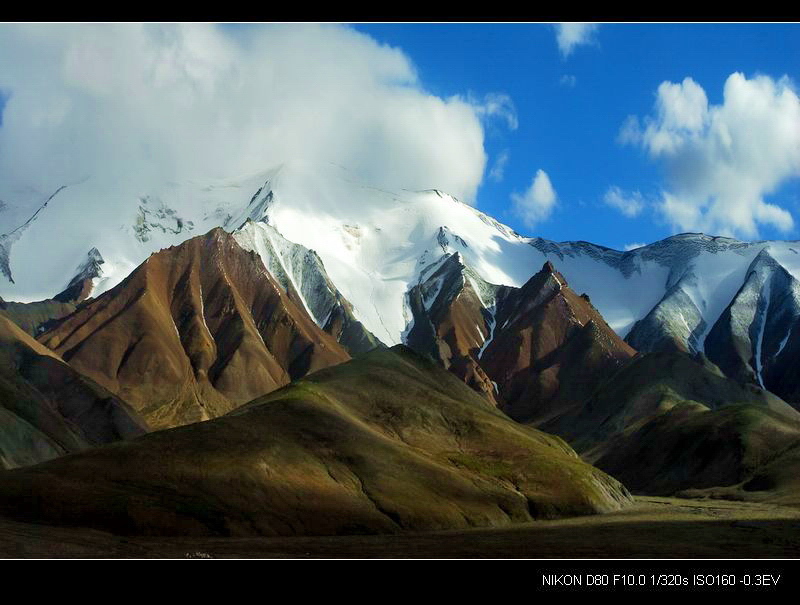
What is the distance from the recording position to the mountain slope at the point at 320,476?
102m

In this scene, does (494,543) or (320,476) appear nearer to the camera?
(494,543)

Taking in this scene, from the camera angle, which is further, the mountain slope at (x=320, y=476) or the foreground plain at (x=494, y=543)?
the mountain slope at (x=320, y=476)

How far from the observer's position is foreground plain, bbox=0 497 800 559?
77.4m

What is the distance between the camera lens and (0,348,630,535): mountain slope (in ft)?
333

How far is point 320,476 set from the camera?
124000 millimetres

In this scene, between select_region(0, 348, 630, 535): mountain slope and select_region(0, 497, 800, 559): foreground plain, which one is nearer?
select_region(0, 497, 800, 559): foreground plain

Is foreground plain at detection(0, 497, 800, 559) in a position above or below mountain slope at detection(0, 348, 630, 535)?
below

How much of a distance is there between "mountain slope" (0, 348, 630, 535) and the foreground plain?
19.1 ft

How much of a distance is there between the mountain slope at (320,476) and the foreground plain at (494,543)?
230 inches

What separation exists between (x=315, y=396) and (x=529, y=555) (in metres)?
79.5

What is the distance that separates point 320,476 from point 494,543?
1330 inches

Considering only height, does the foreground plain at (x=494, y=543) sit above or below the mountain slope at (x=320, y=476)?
below
